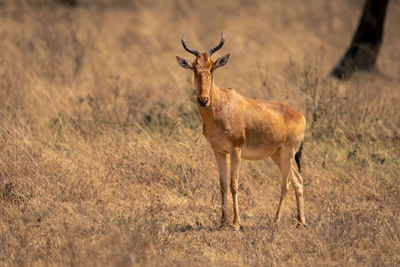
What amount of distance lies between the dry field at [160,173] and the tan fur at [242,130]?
1.92ft

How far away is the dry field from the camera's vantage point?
20.8ft

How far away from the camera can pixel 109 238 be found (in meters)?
6.10

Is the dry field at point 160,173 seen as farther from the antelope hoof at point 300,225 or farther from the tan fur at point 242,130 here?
the tan fur at point 242,130

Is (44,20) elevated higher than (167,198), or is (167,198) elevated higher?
(44,20)

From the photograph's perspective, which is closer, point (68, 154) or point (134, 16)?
point (68, 154)

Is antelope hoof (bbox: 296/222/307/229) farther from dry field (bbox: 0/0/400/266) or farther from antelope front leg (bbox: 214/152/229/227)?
antelope front leg (bbox: 214/152/229/227)

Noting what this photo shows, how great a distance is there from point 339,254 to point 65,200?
11.6 feet

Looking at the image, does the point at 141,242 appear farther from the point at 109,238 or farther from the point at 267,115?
the point at 267,115

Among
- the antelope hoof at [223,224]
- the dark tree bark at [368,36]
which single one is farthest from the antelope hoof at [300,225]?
the dark tree bark at [368,36]

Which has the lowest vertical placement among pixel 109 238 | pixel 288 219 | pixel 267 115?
Answer: pixel 288 219

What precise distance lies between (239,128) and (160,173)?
186 centimetres

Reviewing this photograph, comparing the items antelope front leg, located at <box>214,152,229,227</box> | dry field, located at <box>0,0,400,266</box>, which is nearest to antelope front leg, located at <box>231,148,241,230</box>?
antelope front leg, located at <box>214,152,229,227</box>

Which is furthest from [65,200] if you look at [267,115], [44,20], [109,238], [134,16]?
[134,16]

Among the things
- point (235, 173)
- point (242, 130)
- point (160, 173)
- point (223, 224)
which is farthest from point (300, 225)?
point (160, 173)
